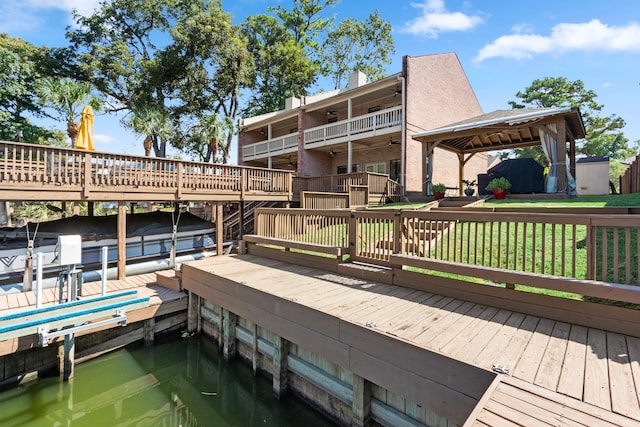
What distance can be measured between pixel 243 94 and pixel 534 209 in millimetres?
24680

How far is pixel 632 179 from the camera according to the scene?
1234cm

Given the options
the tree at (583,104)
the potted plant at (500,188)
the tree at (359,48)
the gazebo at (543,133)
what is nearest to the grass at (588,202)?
the potted plant at (500,188)

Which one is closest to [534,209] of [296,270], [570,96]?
[296,270]

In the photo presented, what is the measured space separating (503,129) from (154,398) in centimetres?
1333

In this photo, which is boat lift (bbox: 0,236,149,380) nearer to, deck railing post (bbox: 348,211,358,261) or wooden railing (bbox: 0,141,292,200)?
wooden railing (bbox: 0,141,292,200)

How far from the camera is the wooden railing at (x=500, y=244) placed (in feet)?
11.4

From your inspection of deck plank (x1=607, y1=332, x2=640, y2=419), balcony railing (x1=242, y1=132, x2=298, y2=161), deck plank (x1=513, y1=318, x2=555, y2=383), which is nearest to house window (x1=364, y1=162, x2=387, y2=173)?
balcony railing (x1=242, y1=132, x2=298, y2=161)

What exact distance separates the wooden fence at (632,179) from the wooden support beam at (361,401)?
14.6 metres

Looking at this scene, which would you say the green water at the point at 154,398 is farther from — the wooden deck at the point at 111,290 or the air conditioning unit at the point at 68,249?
the air conditioning unit at the point at 68,249

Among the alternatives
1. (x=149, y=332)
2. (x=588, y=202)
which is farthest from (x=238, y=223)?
(x=588, y=202)

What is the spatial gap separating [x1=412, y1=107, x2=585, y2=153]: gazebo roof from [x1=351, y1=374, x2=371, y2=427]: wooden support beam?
34.6 feet

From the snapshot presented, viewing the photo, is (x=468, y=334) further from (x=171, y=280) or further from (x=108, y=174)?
(x=108, y=174)

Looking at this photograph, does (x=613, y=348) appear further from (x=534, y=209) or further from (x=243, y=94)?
(x=243, y=94)

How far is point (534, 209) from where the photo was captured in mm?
7156
